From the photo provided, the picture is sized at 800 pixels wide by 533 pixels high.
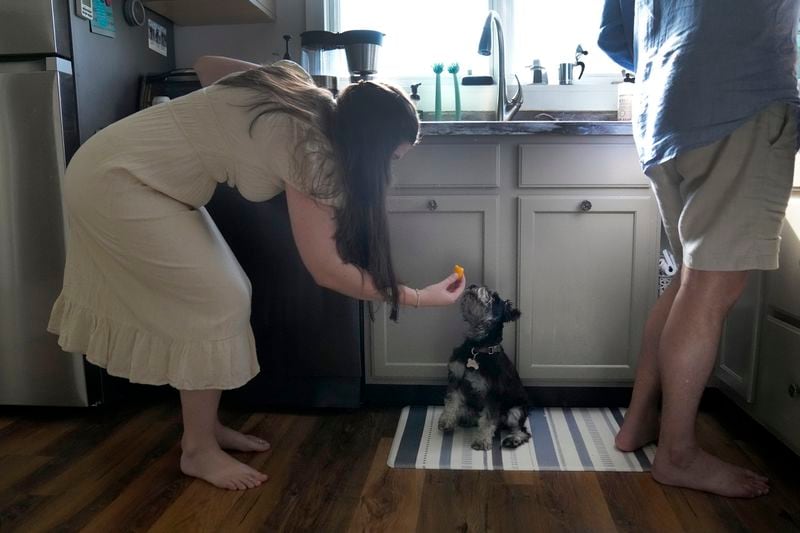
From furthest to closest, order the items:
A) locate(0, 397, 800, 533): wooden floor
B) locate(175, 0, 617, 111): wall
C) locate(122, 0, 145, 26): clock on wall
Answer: locate(175, 0, 617, 111): wall → locate(122, 0, 145, 26): clock on wall → locate(0, 397, 800, 533): wooden floor

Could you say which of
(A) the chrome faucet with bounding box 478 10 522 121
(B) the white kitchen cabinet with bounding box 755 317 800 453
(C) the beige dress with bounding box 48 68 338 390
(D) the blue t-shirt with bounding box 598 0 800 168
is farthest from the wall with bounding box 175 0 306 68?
(B) the white kitchen cabinet with bounding box 755 317 800 453

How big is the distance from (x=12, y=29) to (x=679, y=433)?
80.3 inches

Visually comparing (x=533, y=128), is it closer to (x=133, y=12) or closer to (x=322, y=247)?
(x=322, y=247)

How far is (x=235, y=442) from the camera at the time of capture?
177 centimetres

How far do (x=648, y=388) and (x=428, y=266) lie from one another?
0.69 metres

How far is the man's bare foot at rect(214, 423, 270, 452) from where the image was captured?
5.80 ft

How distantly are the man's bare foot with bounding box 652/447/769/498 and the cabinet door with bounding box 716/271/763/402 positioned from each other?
321 mm

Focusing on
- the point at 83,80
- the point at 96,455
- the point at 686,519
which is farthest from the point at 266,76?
the point at 686,519

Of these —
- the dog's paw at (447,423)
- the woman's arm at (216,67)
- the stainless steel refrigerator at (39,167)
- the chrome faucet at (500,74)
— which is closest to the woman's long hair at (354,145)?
the woman's arm at (216,67)

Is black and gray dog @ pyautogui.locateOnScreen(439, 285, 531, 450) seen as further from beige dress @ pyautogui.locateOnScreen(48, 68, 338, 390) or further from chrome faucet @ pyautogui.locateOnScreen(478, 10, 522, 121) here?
chrome faucet @ pyautogui.locateOnScreen(478, 10, 522, 121)

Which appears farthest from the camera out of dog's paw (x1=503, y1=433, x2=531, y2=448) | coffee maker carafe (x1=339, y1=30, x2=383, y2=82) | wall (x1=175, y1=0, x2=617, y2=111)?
wall (x1=175, y1=0, x2=617, y2=111)

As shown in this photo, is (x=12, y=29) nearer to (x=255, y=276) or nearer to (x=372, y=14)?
(x=255, y=276)

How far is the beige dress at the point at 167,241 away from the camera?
4.62ft

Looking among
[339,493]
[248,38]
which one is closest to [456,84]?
[248,38]
